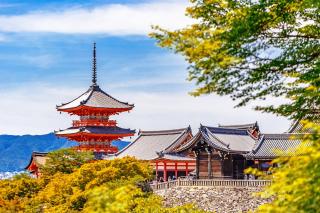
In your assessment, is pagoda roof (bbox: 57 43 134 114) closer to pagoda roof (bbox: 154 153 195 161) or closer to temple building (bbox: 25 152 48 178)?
temple building (bbox: 25 152 48 178)

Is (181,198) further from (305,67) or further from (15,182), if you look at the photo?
(305,67)

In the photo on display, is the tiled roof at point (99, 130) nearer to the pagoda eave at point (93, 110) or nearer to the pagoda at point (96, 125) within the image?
the pagoda at point (96, 125)

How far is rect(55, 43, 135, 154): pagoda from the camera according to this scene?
182ft

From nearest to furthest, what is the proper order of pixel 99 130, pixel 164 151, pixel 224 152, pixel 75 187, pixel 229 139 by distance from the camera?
pixel 75 187, pixel 224 152, pixel 229 139, pixel 164 151, pixel 99 130

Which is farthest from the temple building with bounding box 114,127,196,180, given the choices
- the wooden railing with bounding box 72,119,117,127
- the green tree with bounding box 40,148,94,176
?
the green tree with bounding box 40,148,94,176

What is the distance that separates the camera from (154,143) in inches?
2051

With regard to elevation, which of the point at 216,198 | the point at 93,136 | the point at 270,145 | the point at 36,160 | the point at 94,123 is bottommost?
the point at 216,198

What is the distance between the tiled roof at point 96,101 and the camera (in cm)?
5709

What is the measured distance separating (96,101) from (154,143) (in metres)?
8.94

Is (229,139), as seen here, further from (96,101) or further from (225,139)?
(96,101)

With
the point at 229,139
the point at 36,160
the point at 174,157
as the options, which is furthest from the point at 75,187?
the point at 36,160

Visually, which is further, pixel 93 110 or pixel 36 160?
pixel 93 110

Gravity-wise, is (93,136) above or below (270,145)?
above

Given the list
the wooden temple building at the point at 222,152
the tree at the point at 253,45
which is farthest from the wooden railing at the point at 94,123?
the tree at the point at 253,45
